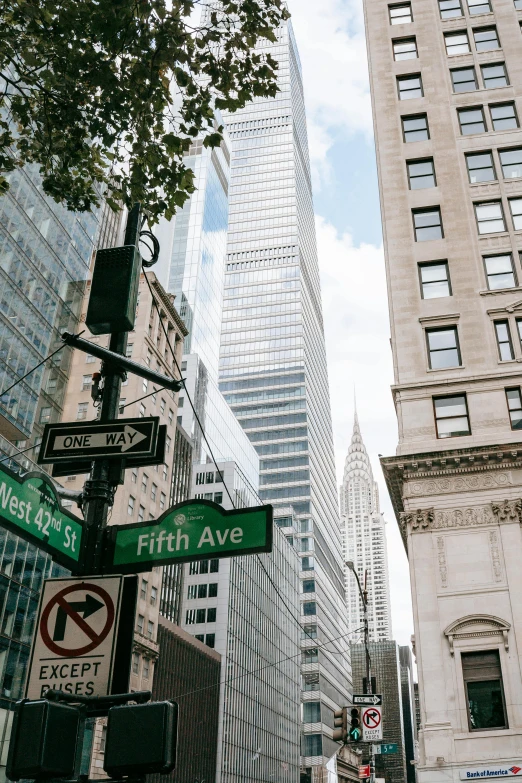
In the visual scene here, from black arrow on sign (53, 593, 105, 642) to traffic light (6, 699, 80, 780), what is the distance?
0.80 meters

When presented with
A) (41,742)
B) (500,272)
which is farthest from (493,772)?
(41,742)

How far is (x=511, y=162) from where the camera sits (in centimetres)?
3794

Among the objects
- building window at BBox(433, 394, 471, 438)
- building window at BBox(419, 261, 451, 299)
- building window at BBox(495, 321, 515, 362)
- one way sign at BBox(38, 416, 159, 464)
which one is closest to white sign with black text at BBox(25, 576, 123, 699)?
one way sign at BBox(38, 416, 159, 464)

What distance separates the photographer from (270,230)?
187125 mm

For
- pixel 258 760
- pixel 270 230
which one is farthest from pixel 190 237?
pixel 258 760

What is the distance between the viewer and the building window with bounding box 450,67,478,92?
40750 mm

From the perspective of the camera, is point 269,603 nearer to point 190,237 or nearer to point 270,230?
point 190,237

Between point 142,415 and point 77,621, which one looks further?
point 142,415

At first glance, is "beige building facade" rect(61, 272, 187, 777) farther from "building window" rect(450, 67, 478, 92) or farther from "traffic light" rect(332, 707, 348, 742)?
"traffic light" rect(332, 707, 348, 742)

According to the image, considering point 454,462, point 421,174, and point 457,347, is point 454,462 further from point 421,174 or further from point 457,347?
point 421,174

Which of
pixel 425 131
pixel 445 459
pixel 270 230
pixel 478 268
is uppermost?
pixel 270 230

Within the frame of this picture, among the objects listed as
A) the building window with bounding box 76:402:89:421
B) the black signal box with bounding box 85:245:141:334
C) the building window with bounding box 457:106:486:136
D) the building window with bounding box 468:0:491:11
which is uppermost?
the building window with bounding box 468:0:491:11

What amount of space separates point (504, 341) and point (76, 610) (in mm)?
32048

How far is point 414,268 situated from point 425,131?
8951 mm
